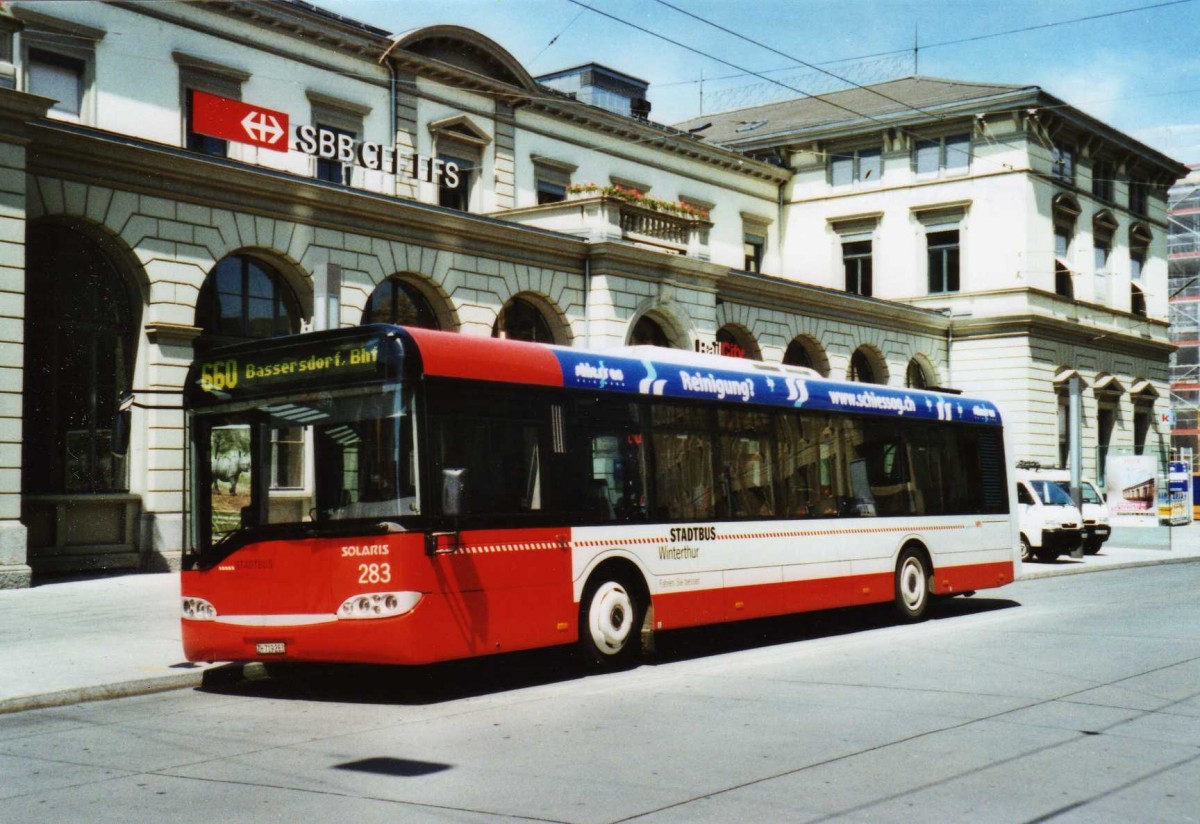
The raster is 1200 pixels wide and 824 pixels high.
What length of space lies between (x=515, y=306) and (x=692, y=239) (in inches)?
203

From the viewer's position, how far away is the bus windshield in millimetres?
10359

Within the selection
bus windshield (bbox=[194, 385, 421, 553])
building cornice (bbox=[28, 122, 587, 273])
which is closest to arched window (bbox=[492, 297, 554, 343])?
building cornice (bbox=[28, 122, 587, 273])

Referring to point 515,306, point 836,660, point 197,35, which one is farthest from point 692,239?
point 836,660

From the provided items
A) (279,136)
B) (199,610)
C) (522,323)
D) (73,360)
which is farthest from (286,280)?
(199,610)

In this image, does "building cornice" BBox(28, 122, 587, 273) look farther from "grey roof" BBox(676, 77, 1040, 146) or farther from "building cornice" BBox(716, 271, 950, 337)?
"grey roof" BBox(676, 77, 1040, 146)

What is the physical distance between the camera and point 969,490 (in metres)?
18.1

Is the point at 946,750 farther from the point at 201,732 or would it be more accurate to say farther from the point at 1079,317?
the point at 1079,317

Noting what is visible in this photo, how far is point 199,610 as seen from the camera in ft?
36.6

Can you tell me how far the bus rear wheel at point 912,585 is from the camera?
16.6 metres

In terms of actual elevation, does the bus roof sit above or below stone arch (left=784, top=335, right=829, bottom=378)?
below

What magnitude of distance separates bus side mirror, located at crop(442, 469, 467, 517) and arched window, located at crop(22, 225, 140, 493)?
40.4 feet

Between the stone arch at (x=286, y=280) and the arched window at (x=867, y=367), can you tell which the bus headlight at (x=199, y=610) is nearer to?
the stone arch at (x=286, y=280)

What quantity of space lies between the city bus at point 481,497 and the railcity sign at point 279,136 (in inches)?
511

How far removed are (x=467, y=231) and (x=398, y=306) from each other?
2132 millimetres
